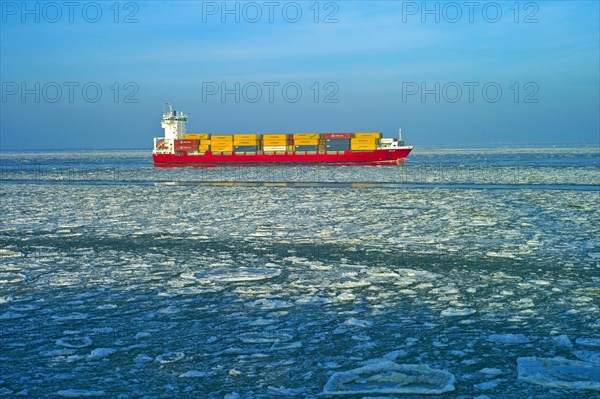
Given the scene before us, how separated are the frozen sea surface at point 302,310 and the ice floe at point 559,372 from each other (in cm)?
1

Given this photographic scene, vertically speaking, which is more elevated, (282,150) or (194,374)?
(282,150)

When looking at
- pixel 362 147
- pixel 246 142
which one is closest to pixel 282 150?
pixel 246 142

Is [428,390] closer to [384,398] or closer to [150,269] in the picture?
[384,398]

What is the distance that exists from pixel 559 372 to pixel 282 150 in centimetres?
4630

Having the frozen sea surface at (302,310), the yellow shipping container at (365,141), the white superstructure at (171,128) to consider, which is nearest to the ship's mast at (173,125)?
the white superstructure at (171,128)

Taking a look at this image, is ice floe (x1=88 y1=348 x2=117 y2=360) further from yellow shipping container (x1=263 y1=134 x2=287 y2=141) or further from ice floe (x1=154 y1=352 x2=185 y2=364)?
yellow shipping container (x1=263 y1=134 x2=287 y2=141)

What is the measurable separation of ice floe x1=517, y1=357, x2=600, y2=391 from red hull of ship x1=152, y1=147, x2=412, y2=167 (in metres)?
44.5

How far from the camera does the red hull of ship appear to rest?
1886 inches

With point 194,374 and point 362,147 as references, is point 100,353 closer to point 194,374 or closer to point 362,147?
point 194,374

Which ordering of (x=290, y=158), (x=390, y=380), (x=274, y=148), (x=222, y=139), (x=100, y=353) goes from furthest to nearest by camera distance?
1. (x=222, y=139)
2. (x=274, y=148)
3. (x=290, y=158)
4. (x=100, y=353)
5. (x=390, y=380)

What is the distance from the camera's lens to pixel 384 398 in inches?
123

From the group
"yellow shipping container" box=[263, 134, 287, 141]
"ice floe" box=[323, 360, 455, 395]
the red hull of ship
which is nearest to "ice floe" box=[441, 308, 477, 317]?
"ice floe" box=[323, 360, 455, 395]

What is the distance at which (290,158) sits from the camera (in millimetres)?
49000

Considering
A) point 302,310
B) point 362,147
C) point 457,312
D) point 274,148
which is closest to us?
point 457,312
